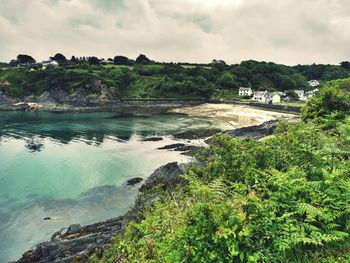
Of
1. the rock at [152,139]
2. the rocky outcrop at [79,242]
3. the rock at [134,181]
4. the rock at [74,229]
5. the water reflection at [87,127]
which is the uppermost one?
the rocky outcrop at [79,242]

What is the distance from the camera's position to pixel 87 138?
6556 centimetres

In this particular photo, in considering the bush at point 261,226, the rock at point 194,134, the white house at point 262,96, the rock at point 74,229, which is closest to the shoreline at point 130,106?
the white house at point 262,96

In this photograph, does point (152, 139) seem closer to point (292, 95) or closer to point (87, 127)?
point (87, 127)

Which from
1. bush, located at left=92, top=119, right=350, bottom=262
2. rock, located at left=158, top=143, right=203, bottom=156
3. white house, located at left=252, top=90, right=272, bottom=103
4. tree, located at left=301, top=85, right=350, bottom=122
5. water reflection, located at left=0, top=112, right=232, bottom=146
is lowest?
water reflection, located at left=0, top=112, right=232, bottom=146

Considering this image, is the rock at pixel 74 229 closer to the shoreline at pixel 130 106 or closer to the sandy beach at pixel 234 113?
the sandy beach at pixel 234 113

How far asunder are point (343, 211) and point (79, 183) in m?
34.1

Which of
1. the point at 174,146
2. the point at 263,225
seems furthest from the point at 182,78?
the point at 263,225

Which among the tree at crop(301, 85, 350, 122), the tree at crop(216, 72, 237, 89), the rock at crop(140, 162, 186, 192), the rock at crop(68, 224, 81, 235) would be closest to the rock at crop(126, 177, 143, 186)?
the rock at crop(140, 162, 186, 192)

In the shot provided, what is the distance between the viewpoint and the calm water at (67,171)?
89.2 ft

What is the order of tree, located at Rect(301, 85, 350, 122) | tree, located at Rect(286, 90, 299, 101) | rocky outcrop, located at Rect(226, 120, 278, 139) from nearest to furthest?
1. tree, located at Rect(301, 85, 350, 122)
2. rocky outcrop, located at Rect(226, 120, 278, 139)
3. tree, located at Rect(286, 90, 299, 101)

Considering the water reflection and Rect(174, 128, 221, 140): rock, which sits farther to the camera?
the water reflection

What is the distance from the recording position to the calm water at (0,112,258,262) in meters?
27.2

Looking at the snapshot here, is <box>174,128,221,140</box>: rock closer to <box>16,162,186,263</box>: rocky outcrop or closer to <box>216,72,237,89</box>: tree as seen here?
<box>16,162,186,263</box>: rocky outcrop

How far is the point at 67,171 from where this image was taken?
42.3 m
